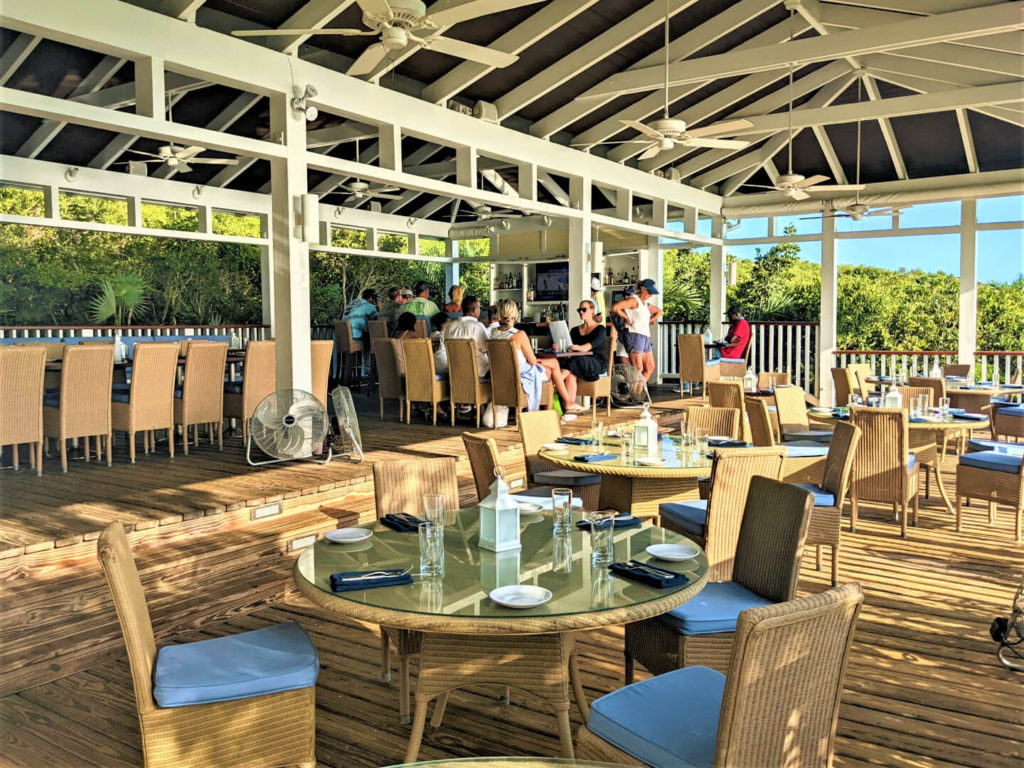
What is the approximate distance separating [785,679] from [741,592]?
128 centimetres

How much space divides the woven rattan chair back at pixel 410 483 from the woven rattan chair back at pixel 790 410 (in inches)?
149

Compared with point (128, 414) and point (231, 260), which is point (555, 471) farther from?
point (231, 260)

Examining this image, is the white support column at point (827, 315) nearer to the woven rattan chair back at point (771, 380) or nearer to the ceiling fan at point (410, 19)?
the woven rattan chair back at point (771, 380)

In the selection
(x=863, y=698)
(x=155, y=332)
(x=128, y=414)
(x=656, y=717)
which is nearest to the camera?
(x=656, y=717)

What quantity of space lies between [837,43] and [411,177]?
4130mm

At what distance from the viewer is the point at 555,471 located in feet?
16.9

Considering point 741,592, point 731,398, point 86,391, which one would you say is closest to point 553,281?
point 731,398

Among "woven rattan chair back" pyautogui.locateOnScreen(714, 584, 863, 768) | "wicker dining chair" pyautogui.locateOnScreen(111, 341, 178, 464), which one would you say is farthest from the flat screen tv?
"woven rattan chair back" pyautogui.locateOnScreen(714, 584, 863, 768)

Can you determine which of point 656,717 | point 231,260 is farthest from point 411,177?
point 231,260

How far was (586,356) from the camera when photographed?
358 inches

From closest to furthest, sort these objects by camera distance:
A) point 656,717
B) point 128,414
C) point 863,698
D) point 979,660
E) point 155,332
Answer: point 656,717
point 863,698
point 979,660
point 128,414
point 155,332

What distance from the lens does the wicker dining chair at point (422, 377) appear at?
27.4 feet

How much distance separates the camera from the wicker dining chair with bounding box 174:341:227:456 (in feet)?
22.6

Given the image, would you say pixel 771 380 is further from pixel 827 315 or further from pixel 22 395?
pixel 22 395
